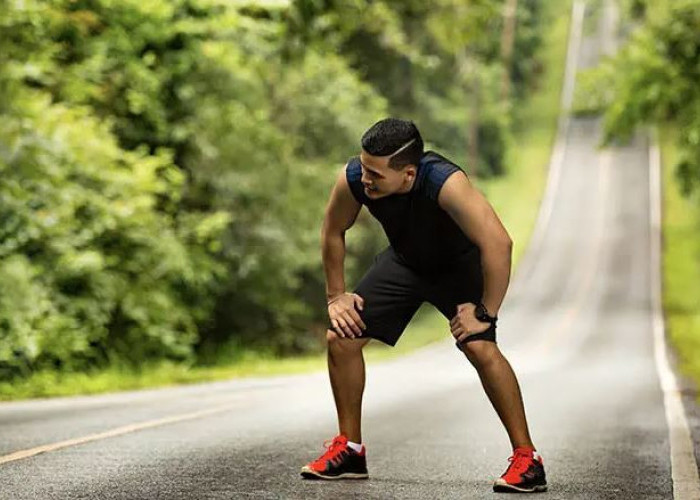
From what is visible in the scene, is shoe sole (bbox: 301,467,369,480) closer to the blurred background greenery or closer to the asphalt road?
the asphalt road

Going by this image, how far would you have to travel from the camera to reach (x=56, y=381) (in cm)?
1582

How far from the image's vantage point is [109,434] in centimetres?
847

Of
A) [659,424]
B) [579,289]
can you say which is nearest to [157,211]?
[659,424]

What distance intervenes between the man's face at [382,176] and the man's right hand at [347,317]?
0.59 m

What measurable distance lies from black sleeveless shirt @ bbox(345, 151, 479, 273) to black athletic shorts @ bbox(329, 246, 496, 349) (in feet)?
0.16

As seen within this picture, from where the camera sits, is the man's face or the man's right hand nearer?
the man's face

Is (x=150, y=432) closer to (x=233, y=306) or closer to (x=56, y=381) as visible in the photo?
(x=56, y=381)

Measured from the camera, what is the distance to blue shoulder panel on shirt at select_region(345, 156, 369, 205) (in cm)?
628

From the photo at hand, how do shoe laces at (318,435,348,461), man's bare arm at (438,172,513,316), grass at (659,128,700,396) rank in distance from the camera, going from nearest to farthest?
man's bare arm at (438,172,513,316)
shoe laces at (318,435,348,461)
grass at (659,128,700,396)

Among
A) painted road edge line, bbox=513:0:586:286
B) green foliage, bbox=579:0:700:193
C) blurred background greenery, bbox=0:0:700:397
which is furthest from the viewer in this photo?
painted road edge line, bbox=513:0:586:286

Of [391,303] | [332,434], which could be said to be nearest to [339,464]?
[391,303]

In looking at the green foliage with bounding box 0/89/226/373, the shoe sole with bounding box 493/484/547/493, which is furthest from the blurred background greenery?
the shoe sole with bounding box 493/484/547/493

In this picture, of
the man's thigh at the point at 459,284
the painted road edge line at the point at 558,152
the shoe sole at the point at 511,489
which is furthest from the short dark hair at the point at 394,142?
the painted road edge line at the point at 558,152

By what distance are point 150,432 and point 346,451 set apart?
258 centimetres
